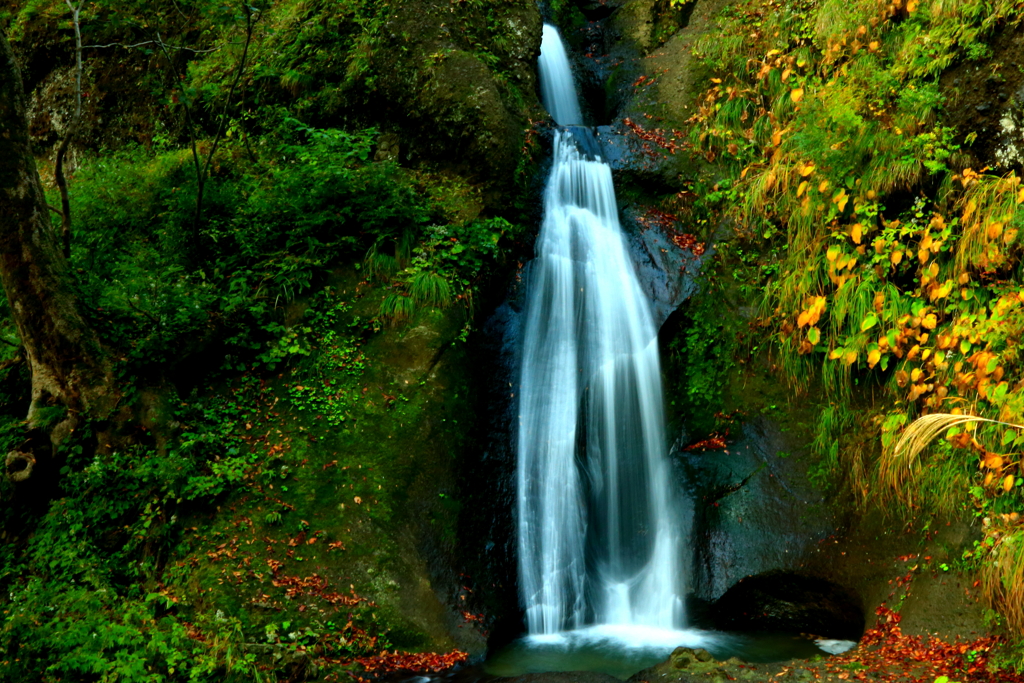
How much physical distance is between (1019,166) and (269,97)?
27.8 ft

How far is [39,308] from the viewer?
20.9ft

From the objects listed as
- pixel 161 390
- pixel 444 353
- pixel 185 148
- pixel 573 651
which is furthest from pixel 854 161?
pixel 185 148

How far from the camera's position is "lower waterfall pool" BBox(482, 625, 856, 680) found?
574cm

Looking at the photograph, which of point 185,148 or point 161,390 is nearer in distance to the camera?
point 161,390

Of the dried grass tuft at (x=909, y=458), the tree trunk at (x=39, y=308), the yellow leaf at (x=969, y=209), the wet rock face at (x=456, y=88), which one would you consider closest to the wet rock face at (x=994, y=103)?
the yellow leaf at (x=969, y=209)

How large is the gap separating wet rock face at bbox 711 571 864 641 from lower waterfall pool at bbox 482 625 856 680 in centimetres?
15

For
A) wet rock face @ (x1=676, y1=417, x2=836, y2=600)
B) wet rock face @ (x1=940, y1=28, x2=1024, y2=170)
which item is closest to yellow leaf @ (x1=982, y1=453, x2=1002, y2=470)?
wet rock face @ (x1=676, y1=417, x2=836, y2=600)

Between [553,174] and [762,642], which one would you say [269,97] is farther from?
[762,642]

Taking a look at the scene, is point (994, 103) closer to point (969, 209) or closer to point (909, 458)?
point (969, 209)

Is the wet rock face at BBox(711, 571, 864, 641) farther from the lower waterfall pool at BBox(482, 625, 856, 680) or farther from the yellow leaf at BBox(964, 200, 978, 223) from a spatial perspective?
the yellow leaf at BBox(964, 200, 978, 223)

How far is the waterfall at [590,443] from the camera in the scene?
6805 millimetres

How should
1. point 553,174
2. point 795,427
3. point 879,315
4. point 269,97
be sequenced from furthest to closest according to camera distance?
point 269,97 → point 553,174 → point 795,427 → point 879,315

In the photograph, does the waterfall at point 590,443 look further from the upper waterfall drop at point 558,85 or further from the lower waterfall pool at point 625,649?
the upper waterfall drop at point 558,85

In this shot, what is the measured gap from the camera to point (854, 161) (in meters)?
7.37
